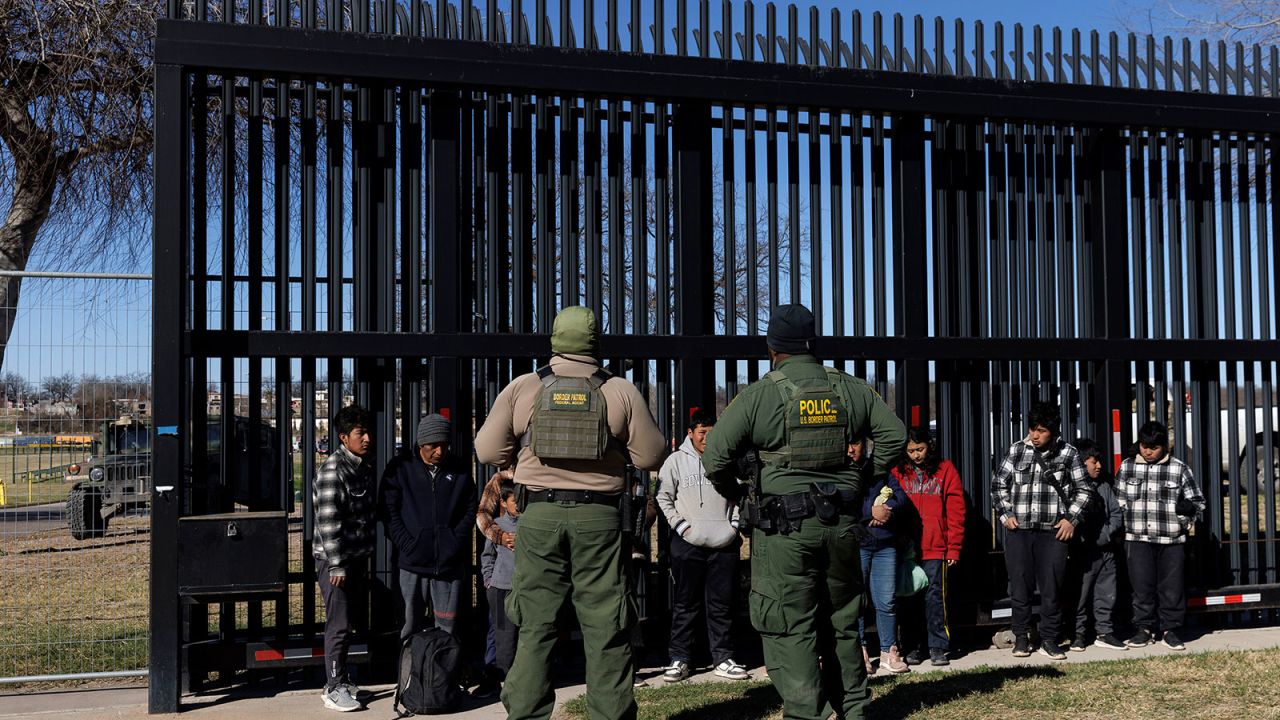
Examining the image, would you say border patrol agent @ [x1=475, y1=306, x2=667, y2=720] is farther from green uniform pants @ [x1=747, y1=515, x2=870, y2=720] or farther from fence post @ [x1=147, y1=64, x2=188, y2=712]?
fence post @ [x1=147, y1=64, x2=188, y2=712]

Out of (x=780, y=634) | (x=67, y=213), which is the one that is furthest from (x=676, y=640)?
(x=67, y=213)

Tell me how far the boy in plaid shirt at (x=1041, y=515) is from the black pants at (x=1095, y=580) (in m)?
0.38

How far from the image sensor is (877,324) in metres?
8.11

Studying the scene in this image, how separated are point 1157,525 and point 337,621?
5550mm

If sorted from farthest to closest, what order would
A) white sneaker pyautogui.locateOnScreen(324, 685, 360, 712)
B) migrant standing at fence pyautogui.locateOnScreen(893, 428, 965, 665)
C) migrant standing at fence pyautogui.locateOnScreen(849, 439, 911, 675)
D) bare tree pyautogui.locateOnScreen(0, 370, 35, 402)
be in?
migrant standing at fence pyautogui.locateOnScreen(893, 428, 965, 665), migrant standing at fence pyautogui.locateOnScreen(849, 439, 911, 675), bare tree pyautogui.locateOnScreen(0, 370, 35, 402), white sneaker pyautogui.locateOnScreen(324, 685, 360, 712)

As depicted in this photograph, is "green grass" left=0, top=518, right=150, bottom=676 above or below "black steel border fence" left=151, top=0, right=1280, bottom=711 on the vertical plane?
below

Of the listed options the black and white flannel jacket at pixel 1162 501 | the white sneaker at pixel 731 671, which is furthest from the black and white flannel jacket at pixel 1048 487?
the white sneaker at pixel 731 671

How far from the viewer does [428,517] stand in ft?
22.8

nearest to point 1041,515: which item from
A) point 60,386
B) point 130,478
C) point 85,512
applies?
point 130,478

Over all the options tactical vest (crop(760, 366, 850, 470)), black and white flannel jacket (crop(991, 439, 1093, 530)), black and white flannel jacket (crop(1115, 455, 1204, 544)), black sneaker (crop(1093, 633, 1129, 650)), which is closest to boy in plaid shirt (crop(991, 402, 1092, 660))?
black and white flannel jacket (crop(991, 439, 1093, 530))

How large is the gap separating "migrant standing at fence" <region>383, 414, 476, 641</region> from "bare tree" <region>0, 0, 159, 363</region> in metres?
6.86

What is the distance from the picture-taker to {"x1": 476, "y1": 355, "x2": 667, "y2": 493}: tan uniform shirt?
220 inches

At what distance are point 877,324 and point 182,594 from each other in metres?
4.65

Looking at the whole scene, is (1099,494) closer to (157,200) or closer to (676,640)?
(676,640)
